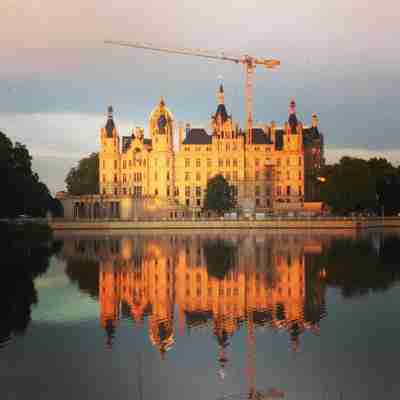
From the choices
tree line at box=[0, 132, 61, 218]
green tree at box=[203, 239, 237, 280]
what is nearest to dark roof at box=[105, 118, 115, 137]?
tree line at box=[0, 132, 61, 218]

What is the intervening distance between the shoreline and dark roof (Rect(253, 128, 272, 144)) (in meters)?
35.1

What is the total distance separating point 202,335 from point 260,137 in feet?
395

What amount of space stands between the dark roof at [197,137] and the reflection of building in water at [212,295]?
91.0m

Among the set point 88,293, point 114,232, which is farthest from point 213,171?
point 88,293

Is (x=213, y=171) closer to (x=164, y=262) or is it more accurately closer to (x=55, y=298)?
(x=164, y=262)

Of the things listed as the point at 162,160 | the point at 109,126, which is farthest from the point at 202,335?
the point at 109,126

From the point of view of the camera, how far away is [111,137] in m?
138

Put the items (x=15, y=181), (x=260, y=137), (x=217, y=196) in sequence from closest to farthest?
(x=15, y=181) → (x=217, y=196) → (x=260, y=137)

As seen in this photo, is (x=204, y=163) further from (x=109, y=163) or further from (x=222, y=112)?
(x=109, y=163)

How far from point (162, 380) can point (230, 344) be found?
12.3 feet

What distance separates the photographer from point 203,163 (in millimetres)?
136500

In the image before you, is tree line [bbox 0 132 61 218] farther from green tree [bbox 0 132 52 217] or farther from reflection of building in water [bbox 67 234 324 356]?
reflection of building in water [bbox 67 234 324 356]

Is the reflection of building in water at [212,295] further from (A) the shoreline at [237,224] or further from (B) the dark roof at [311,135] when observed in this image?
(B) the dark roof at [311,135]

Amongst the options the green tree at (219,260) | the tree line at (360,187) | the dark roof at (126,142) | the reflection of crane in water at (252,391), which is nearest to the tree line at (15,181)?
the green tree at (219,260)
